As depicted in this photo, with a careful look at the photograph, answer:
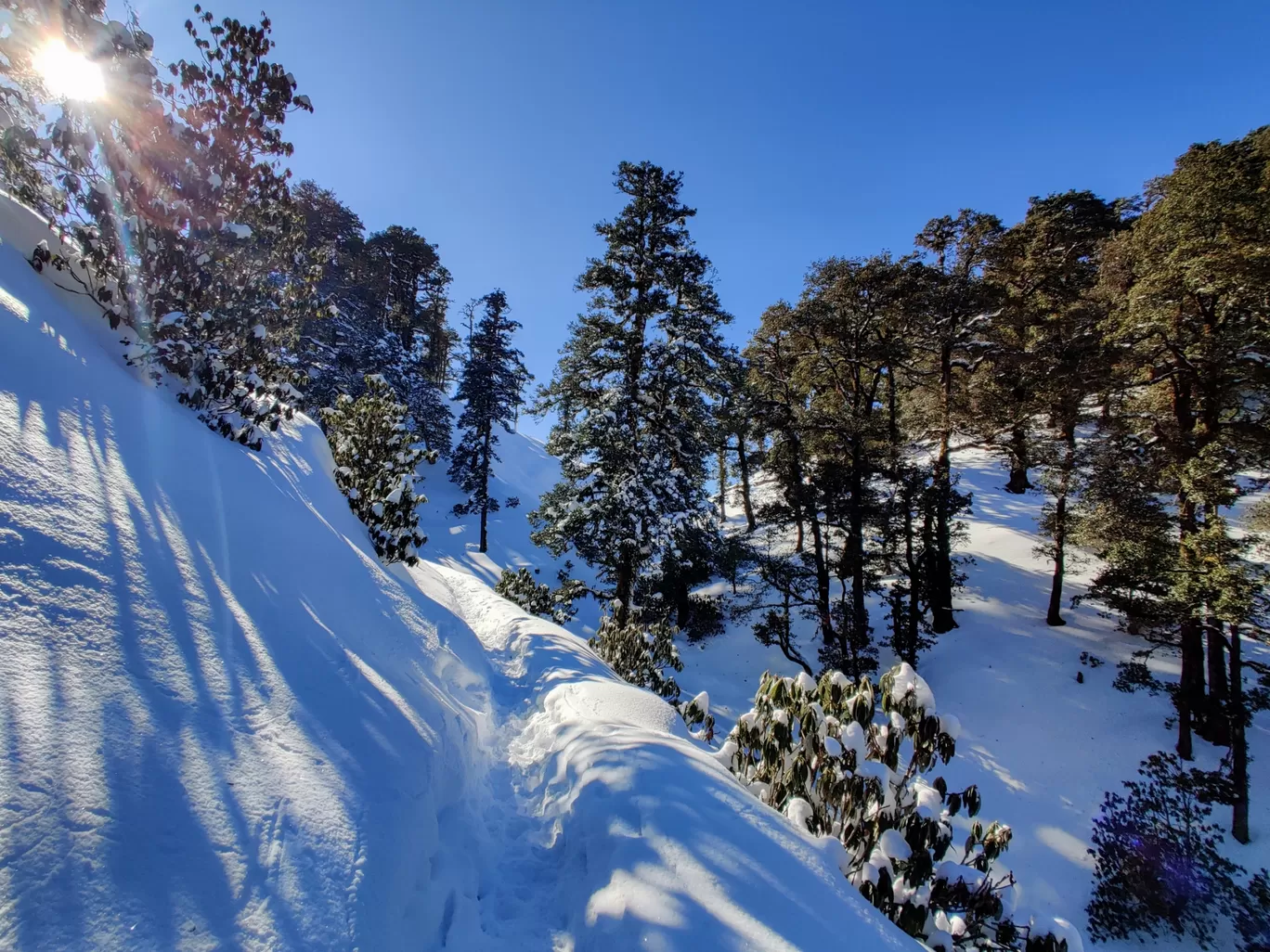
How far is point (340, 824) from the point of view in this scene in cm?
277

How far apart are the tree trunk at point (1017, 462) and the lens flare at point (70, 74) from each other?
1899 centimetres

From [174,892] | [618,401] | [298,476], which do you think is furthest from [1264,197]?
[298,476]

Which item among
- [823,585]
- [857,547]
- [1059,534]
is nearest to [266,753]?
[857,547]

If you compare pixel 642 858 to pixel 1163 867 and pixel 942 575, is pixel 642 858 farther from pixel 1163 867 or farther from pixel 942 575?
pixel 942 575

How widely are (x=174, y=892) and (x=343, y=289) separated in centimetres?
3662

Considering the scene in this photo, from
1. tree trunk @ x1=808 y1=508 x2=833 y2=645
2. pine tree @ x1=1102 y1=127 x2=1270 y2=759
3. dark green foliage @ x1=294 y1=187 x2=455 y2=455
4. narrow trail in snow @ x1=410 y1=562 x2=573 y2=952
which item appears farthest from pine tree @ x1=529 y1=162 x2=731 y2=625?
dark green foliage @ x1=294 y1=187 x2=455 y2=455

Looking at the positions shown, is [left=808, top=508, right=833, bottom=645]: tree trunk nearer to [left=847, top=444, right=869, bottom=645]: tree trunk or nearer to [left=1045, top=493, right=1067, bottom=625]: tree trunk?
[left=847, top=444, right=869, bottom=645]: tree trunk

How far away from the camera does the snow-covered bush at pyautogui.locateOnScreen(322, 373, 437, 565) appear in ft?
32.1

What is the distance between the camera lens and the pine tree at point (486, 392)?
80.2 feet

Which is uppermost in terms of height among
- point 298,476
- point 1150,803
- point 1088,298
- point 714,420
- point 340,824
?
point 1088,298

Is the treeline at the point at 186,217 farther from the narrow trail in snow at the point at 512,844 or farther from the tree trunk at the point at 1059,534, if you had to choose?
the tree trunk at the point at 1059,534

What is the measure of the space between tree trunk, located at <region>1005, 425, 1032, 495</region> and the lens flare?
19.0m

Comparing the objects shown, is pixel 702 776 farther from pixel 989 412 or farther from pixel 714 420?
pixel 989 412

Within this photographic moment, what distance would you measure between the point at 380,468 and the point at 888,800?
10470 millimetres
